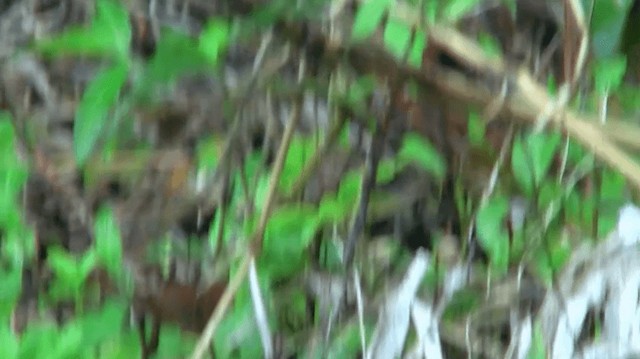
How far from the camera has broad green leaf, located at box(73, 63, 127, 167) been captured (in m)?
0.43

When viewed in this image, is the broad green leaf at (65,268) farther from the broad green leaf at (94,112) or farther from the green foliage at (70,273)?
the broad green leaf at (94,112)

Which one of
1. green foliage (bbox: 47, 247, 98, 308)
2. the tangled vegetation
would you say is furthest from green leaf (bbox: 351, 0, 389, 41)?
green foliage (bbox: 47, 247, 98, 308)

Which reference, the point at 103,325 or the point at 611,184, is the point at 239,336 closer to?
the point at 103,325

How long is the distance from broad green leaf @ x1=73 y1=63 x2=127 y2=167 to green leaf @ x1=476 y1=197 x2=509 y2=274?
0.71 feet

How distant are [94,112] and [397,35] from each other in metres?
0.20

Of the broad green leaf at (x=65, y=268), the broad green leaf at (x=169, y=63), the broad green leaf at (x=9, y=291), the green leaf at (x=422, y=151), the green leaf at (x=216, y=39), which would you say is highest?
the broad green leaf at (x=169, y=63)

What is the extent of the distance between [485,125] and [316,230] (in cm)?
12

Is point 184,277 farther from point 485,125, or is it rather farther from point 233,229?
point 485,125

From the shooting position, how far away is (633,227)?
473 mm

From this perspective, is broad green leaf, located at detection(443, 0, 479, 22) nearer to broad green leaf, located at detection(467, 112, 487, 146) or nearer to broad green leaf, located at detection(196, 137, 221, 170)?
broad green leaf, located at detection(467, 112, 487, 146)

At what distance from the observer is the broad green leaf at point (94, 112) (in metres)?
0.43

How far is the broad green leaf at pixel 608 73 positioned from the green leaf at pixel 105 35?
28 cm

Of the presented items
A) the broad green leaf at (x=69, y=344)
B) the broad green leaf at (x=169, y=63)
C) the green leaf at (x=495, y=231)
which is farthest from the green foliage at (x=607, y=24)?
the broad green leaf at (x=69, y=344)

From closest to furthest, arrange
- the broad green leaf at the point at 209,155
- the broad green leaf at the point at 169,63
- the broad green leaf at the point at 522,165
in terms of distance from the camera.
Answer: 1. the broad green leaf at the point at 169,63
2. the broad green leaf at the point at 522,165
3. the broad green leaf at the point at 209,155
